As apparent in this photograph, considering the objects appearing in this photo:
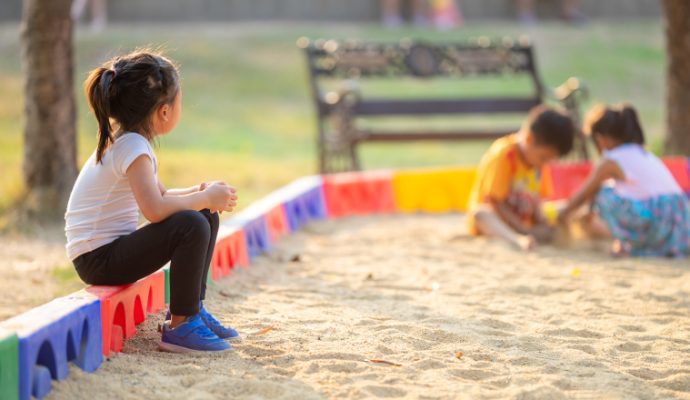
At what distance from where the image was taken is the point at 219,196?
3.13m

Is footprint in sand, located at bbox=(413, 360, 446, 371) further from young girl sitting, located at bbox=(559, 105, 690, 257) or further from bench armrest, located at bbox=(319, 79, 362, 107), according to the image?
bench armrest, located at bbox=(319, 79, 362, 107)

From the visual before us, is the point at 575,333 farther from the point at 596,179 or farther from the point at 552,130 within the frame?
the point at 552,130

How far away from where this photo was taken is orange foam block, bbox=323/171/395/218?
671cm

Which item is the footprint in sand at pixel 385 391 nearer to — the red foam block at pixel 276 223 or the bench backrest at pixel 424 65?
the red foam block at pixel 276 223

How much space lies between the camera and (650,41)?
2116 centimetres

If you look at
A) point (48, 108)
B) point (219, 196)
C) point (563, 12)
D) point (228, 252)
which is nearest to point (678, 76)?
point (228, 252)

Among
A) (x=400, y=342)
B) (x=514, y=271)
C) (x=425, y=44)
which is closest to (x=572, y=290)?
(x=514, y=271)

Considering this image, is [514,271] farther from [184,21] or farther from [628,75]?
[184,21]

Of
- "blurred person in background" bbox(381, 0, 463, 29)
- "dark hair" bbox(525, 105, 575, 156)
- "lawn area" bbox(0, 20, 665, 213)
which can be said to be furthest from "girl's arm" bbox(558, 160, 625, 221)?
"blurred person in background" bbox(381, 0, 463, 29)

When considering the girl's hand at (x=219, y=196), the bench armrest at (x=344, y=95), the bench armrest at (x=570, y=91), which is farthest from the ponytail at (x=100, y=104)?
the bench armrest at (x=570, y=91)

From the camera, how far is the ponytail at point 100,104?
3.06 meters

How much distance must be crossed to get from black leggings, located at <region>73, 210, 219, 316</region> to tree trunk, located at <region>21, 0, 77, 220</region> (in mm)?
3112

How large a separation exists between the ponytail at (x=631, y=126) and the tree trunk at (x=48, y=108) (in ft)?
11.4

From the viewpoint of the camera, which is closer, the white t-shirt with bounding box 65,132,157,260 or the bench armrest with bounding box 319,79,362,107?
the white t-shirt with bounding box 65,132,157,260
